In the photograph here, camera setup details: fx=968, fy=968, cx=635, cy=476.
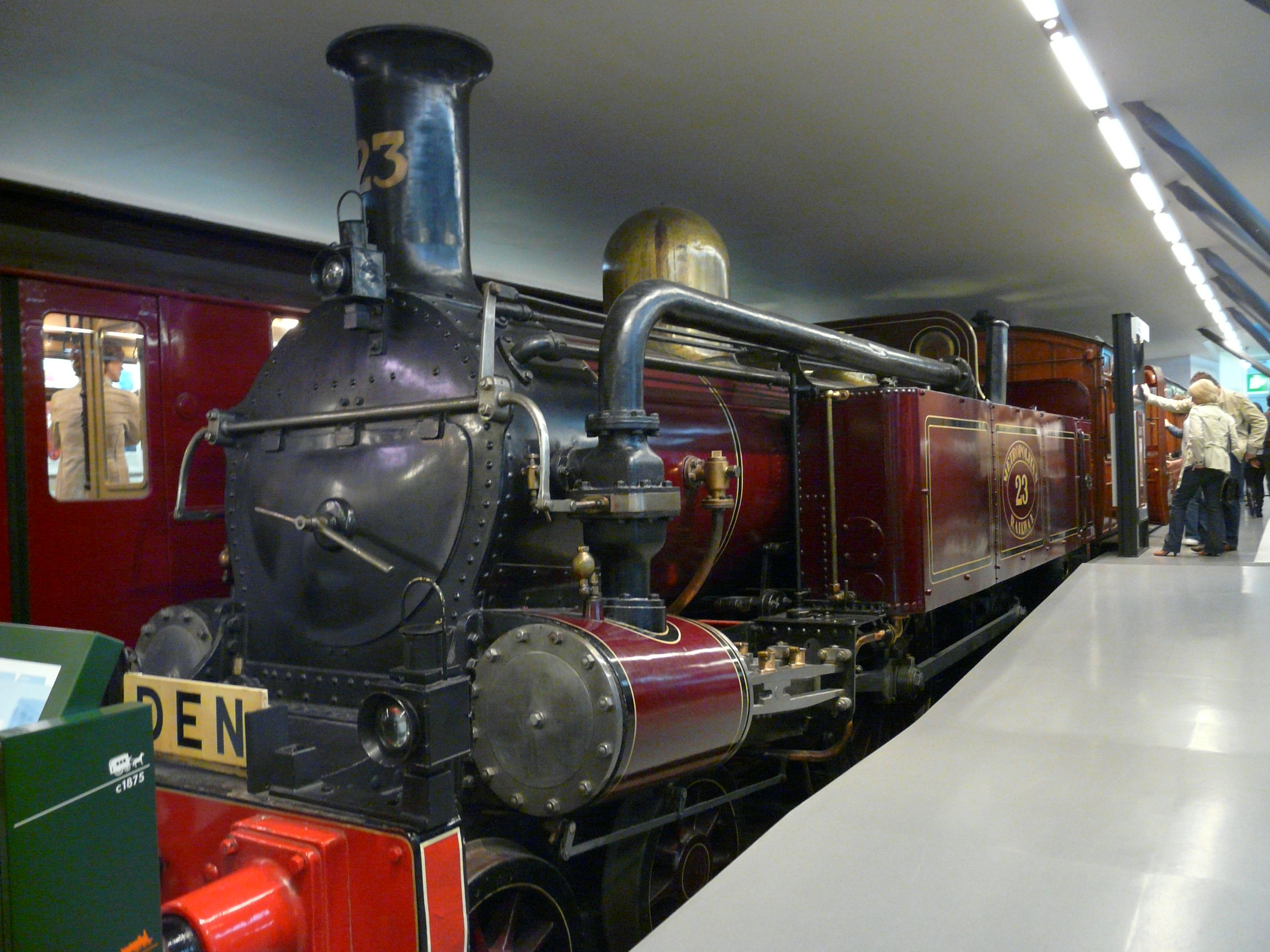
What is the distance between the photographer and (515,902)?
2.38 meters

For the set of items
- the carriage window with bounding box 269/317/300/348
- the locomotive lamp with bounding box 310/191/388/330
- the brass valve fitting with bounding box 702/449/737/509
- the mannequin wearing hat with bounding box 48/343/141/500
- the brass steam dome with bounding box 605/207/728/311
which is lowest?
the brass valve fitting with bounding box 702/449/737/509

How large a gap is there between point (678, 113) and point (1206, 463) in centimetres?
443

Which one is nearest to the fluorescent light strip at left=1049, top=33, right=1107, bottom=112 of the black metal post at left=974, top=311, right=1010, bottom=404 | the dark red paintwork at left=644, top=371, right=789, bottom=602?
the black metal post at left=974, top=311, right=1010, bottom=404

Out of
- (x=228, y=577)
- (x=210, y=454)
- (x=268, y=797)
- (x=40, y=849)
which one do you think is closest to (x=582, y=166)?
(x=210, y=454)

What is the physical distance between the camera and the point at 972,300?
426 inches

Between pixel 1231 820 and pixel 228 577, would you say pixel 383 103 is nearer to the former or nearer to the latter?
pixel 228 577

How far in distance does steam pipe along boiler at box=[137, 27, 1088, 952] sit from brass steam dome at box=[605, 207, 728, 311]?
0.6 inches

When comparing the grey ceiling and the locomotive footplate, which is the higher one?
the grey ceiling

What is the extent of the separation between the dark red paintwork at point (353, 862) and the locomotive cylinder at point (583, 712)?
1.22ft

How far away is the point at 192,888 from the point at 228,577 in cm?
111

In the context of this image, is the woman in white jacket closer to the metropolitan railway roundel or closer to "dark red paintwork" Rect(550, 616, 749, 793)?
the metropolitan railway roundel

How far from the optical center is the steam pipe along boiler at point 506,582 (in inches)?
83.5

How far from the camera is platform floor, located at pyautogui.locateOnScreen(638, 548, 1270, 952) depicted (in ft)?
6.07

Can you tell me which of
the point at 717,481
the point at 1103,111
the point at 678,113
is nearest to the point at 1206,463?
the point at 1103,111
